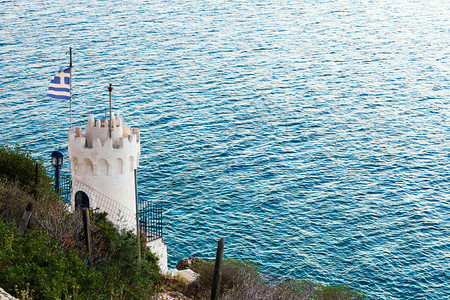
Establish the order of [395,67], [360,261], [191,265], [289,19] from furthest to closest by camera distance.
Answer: [289,19] < [395,67] < [360,261] < [191,265]

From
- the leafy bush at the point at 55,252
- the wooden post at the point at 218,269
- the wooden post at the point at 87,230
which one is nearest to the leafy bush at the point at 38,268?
the leafy bush at the point at 55,252

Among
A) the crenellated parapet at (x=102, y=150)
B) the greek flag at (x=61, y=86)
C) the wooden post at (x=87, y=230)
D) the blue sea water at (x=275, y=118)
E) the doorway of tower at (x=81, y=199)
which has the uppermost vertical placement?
the greek flag at (x=61, y=86)

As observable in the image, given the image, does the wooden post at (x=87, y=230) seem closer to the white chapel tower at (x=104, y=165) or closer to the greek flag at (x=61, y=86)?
the white chapel tower at (x=104, y=165)

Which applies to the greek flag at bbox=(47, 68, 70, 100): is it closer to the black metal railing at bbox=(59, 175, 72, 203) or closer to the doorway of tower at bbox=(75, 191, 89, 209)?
the black metal railing at bbox=(59, 175, 72, 203)

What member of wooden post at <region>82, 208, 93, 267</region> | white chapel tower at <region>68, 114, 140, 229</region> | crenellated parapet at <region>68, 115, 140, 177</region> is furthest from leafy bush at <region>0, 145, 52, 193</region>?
wooden post at <region>82, 208, 93, 267</region>

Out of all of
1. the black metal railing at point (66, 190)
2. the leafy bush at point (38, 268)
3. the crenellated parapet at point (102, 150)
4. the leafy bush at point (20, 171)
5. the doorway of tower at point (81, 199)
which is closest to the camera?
the leafy bush at point (38, 268)

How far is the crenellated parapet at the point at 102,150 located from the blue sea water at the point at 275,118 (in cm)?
1811

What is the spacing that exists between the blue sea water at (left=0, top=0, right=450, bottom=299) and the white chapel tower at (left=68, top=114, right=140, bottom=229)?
17139 millimetres

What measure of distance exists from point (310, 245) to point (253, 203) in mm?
8243

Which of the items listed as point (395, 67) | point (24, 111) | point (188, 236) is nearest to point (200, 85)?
point (24, 111)

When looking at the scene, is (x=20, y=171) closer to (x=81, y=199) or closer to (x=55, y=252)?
(x=81, y=199)

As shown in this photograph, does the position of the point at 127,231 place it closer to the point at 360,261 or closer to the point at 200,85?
the point at 360,261

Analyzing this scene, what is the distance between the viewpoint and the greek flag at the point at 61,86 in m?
36.8

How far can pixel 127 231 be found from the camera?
105 ft
